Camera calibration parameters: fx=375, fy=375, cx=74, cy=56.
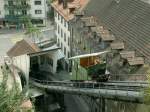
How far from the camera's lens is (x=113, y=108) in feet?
123

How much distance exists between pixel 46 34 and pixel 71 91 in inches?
1724

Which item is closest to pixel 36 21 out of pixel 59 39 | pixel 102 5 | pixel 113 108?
pixel 59 39

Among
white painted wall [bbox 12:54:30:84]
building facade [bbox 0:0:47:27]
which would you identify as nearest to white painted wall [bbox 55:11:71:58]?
white painted wall [bbox 12:54:30:84]

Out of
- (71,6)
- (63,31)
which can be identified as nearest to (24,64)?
(71,6)

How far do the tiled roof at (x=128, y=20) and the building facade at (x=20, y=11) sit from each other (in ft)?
130

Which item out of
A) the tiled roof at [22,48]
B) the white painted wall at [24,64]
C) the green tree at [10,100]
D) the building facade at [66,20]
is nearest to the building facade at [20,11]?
the building facade at [66,20]

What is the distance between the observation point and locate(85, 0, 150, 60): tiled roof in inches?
1439

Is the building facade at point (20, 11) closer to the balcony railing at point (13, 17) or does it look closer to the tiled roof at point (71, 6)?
the balcony railing at point (13, 17)

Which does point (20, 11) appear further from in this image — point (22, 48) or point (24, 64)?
point (24, 64)

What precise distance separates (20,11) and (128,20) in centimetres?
5177

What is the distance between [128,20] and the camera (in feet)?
138

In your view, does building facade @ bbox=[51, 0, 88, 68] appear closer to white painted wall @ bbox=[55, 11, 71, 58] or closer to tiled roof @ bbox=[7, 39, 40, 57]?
white painted wall @ bbox=[55, 11, 71, 58]

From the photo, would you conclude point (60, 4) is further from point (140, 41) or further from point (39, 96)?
point (140, 41)

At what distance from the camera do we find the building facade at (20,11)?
89062 millimetres
